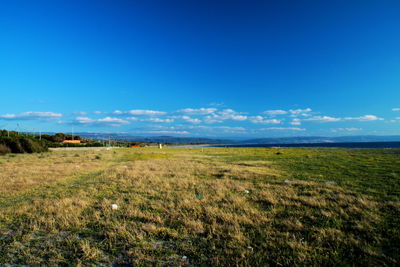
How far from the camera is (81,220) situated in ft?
19.3

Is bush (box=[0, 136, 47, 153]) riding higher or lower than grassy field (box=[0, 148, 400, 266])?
higher

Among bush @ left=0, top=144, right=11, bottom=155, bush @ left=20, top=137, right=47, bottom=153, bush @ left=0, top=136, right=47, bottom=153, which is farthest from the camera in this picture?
bush @ left=20, top=137, right=47, bottom=153

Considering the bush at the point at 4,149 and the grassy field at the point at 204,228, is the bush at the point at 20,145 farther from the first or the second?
the grassy field at the point at 204,228

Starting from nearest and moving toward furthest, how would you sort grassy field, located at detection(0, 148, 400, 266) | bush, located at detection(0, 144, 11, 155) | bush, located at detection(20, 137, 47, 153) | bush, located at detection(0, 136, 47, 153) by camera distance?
grassy field, located at detection(0, 148, 400, 266) < bush, located at detection(0, 144, 11, 155) < bush, located at detection(0, 136, 47, 153) < bush, located at detection(20, 137, 47, 153)

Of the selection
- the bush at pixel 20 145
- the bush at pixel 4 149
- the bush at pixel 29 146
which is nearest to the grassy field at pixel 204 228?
the bush at pixel 4 149

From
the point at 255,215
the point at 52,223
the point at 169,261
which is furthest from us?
the point at 255,215

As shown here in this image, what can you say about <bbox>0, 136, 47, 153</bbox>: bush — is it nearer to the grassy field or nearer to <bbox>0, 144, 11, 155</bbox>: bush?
<bbox>0, 144, 11, 155</bbox>: bush

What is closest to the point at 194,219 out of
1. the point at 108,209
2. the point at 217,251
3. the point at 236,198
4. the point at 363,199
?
the point at 217,251

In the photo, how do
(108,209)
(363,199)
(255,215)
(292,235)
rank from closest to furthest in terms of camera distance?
1. (292,235)
2. (255,215)
3. (108,209)
4. (363,199)

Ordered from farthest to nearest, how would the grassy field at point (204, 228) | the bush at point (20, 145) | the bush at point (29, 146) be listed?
the bush at point (29, 146) < the bush at point (20, 145) < the grassy field at point (204, 228)

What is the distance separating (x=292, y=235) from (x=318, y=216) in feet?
6.00

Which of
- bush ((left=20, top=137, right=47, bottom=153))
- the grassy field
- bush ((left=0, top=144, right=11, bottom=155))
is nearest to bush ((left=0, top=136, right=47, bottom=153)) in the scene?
bush ((left=20, top=137, right=47, bottom=153))

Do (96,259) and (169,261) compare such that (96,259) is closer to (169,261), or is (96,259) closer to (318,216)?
(169,261)

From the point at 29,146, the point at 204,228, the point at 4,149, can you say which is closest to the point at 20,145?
the point at 29,146
